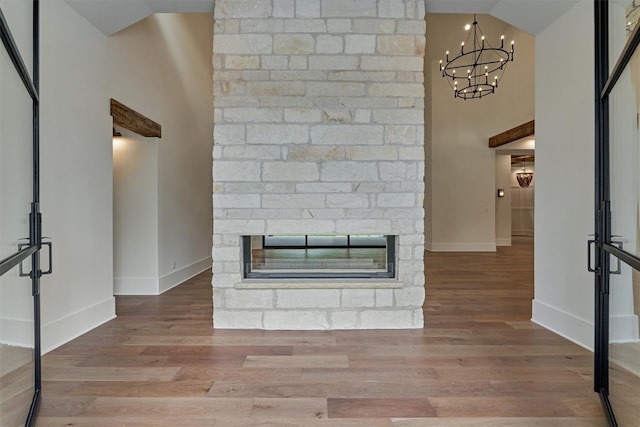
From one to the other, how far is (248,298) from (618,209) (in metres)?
2.62

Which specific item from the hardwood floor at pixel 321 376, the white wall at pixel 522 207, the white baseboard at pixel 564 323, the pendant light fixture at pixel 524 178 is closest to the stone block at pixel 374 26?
the hardwood floor at pixel 321 376

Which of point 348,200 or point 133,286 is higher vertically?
point 348,200

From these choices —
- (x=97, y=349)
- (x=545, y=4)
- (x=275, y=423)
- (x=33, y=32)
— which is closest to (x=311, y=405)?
(x=275, y=423)

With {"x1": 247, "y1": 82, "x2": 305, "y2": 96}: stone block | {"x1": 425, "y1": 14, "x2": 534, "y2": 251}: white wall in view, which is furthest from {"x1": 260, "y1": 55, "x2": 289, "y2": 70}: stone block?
{"x1": 425, "y1": 14, "x2": 534, "y2": 251}: white wall

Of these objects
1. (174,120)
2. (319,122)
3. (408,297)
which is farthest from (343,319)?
(174,120)

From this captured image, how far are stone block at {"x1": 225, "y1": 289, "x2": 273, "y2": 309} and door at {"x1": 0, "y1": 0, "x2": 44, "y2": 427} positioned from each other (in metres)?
1.37

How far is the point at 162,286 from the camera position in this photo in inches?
173

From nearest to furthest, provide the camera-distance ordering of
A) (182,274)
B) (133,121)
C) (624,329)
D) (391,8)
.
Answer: (624,329) < (391,8) < (133,121) < (182,274)

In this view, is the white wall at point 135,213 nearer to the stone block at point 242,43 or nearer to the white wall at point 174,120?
the white wall at point 174,120

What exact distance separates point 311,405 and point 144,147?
3.71m

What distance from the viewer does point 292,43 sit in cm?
303

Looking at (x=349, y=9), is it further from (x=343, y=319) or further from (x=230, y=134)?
(x=343, y=319)

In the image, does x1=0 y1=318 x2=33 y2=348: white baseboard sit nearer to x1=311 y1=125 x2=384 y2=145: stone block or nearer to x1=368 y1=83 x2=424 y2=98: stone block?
x1=311 y1=125 x2=384 y2=145: stone block

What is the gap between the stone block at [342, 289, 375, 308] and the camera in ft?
10.0
